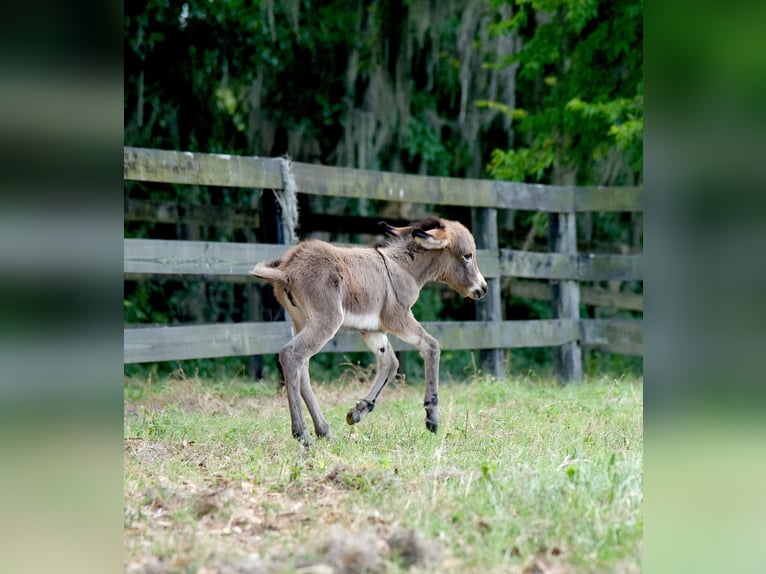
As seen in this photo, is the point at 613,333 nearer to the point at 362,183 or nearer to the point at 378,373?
the point at 362,183

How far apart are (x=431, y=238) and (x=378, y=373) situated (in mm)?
1296

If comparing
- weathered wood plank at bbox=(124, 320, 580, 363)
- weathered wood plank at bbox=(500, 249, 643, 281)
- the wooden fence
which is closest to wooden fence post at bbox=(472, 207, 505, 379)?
the wooden fence

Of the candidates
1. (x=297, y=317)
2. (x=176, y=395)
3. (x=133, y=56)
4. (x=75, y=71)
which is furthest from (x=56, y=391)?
(x=133, y=56)

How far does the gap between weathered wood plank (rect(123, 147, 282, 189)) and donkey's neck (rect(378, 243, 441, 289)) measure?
76.4 inches

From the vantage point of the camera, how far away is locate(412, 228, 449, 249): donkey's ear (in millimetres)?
7344

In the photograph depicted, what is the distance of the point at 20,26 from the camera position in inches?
99.1

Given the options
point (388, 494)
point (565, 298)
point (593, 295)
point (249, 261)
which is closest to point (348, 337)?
point (249, 261)

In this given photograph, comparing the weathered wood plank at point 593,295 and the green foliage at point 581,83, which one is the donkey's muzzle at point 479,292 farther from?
the weathered wood plank at point 593,295

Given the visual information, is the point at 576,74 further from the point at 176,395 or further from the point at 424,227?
the point at 176,395

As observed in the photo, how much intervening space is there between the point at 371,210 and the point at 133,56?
188 inches

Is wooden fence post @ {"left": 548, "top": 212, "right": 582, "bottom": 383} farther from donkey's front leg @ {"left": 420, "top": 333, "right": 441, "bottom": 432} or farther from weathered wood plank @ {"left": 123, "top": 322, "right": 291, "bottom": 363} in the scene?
donkey's front leg @ {"left": 420, "top": 333, "right": 441, "bottom": 432}

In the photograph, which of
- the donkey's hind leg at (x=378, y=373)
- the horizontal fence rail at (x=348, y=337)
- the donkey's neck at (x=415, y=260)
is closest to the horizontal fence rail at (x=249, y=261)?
the horizontal fence rail at (x=348, y=337)

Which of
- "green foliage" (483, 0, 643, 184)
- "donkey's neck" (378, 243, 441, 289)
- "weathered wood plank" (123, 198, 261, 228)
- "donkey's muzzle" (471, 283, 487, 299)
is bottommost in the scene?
"donkey's muzzle" (471, 283, 487, 299)

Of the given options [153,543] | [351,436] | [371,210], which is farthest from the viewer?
[371,210]
